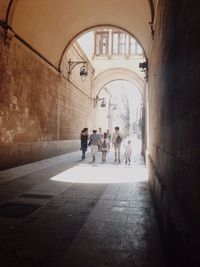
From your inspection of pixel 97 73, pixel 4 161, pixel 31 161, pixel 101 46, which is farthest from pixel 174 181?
pixel 101 46

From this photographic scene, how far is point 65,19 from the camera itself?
1334cm

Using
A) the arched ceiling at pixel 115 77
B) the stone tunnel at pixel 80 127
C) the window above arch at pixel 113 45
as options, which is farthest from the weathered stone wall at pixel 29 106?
the window above arch at pixel 113 45

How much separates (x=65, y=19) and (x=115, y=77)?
43.3ft

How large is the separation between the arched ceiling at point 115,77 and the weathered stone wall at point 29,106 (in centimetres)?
821

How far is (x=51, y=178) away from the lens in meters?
8.21

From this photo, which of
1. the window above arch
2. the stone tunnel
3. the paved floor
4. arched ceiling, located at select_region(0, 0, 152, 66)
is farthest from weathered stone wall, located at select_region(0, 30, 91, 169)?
the window above arch

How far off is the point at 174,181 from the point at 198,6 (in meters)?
1.59

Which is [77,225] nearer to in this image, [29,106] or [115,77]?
[29,106]

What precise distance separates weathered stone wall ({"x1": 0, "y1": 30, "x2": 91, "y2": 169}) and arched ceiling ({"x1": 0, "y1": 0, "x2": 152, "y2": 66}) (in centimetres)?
67

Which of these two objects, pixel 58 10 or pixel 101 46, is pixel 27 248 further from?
pixel 101 46

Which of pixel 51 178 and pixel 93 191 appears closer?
pixel 93 191

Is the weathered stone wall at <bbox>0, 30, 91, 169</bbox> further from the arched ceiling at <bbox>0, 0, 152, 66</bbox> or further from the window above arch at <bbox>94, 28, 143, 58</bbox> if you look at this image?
the window above arch at <bbox>94, 28, 143, 58</bbox>

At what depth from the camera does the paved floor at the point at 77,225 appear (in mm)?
3102

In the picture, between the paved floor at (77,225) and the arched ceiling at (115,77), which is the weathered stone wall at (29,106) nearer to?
the paved floor at (77,225)
